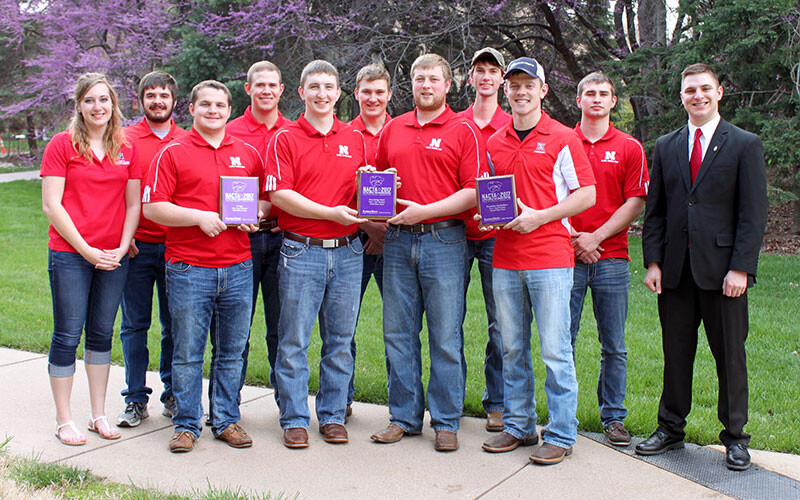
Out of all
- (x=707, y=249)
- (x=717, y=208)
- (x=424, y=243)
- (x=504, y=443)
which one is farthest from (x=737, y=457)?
(x=424, y=243)

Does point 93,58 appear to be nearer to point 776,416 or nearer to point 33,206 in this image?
point 33,206

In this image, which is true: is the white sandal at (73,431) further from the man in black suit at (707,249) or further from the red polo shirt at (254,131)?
the man in black suit at (707,249)

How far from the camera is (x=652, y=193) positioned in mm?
4543

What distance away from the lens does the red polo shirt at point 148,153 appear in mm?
4867

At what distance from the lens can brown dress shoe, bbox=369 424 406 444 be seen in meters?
4.62

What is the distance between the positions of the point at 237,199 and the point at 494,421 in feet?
7.19

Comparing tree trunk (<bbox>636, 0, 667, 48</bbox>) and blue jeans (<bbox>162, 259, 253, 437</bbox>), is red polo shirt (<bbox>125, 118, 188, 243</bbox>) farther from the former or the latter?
tree trunk (<bbox>636, 0, 667, 48</bbox>)

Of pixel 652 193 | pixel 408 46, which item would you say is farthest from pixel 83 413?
pixel 408 46

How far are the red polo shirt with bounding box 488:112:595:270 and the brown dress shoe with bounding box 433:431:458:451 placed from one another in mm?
1100

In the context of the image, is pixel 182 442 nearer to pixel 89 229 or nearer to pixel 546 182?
pixel 89 229

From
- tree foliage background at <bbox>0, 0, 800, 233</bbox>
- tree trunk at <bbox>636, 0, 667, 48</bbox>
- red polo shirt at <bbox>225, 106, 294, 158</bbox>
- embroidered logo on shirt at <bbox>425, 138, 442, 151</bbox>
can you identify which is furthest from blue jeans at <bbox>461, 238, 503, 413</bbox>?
tree trunk at <bbox>636, 0, 667, 48</bbox>

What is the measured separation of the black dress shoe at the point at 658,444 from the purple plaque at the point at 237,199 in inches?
106

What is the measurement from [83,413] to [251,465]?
161cm

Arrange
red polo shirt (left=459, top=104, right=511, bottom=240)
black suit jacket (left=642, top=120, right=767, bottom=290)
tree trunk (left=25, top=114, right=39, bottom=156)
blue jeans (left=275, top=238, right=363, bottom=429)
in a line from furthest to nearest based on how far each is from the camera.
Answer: tree trunk (left=25, top=114, right=39, bottom=156) < red polo shirt (left=459, top=104, right=511, bottom=240) < blue jeans (left=275, top=238, right=363, bottom=429) < black suit jacket (left=642, top=120, right=767, bottom=290)
